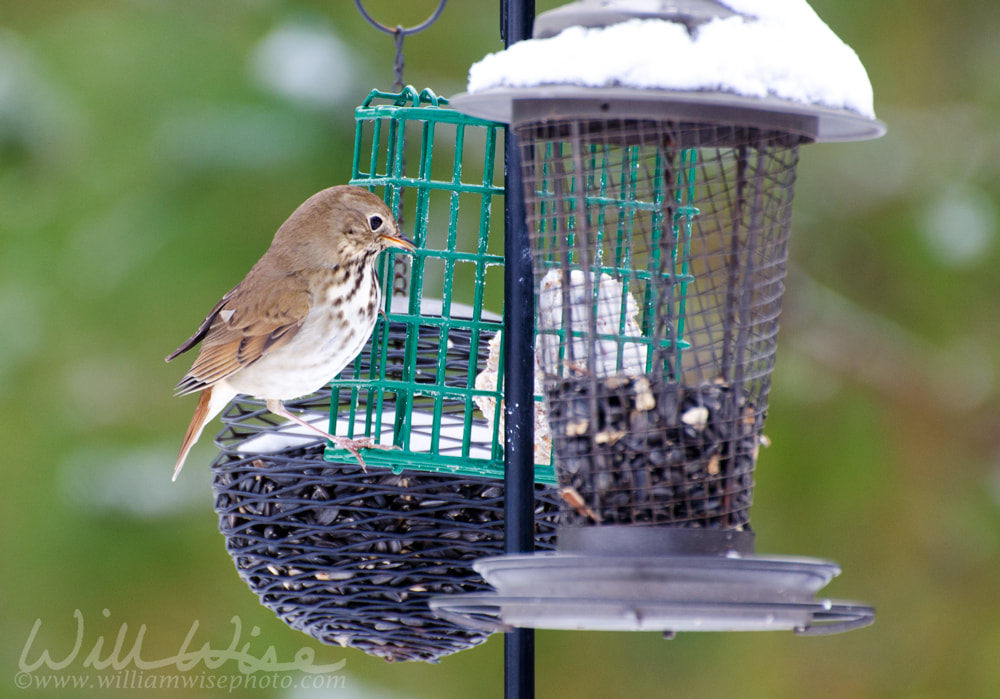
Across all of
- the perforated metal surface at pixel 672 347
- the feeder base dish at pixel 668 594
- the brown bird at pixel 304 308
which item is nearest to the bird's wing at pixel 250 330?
the brown bird at pixel 304 308

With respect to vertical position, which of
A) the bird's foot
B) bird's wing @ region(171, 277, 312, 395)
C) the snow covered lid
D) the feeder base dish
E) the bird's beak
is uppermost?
the bird's beak

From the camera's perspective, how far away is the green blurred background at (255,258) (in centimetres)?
505

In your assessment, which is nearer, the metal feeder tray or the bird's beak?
the metal feeder tray

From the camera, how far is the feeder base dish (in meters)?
2.25

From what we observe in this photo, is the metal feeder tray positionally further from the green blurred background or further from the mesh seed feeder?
the green blurred background

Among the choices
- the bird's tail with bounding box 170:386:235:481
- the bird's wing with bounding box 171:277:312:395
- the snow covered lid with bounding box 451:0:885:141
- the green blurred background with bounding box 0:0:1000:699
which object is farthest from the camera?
the green blurred background with bounding box 0:0:1000:699

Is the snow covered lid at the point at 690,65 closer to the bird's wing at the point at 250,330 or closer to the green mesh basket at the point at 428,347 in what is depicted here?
the green mesh basket at the point at 428,347

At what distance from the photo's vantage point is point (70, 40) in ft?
17.1

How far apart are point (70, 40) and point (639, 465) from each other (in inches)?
137

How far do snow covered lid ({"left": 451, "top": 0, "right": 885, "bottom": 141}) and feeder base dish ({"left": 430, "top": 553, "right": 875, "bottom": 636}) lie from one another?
764 millimetres

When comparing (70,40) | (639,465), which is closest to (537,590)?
(639,465)

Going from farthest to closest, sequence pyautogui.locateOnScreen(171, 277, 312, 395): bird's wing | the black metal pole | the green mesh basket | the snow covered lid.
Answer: pyautogui.locateOnScreen(171, 277, 312, 395): bird's wing
the green mesh basket
the black metal pole
the snow covered lid

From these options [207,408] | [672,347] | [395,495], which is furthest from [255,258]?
[672,347]

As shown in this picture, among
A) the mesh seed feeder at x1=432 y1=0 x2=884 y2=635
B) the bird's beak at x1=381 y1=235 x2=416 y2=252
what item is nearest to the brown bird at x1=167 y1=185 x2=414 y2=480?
the bird's beak at x1=381 y1=235 x2=416 y2=252
